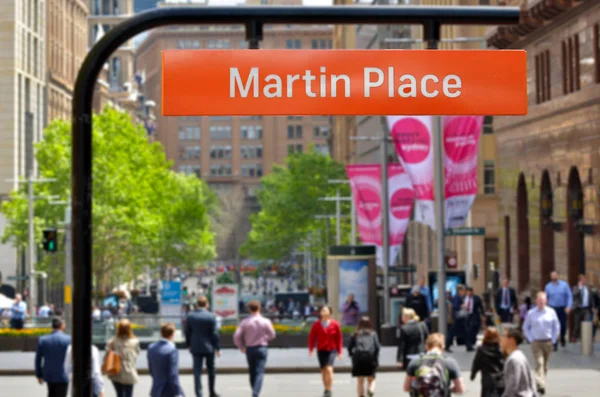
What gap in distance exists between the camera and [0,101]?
310 ft

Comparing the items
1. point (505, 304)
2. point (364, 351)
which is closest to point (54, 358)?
point (364, 351)

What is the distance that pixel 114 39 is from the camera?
8219mm

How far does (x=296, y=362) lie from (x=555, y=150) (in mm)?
15493

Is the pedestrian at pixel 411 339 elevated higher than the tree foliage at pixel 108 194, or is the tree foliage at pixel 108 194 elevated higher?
the tree foliage at pixel 108 194

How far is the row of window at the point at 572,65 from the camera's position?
40.1m

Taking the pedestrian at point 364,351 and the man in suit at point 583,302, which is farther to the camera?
the man in suit at point 583,302

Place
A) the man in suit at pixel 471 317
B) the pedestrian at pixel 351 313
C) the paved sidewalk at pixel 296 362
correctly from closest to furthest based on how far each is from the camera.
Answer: the paved sidewalk at pixel 296 362 → the man in suit at pixel 471 317 → the pedestrian at pixel 351 313

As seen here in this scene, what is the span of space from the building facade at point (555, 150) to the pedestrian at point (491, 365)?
22.9 metres

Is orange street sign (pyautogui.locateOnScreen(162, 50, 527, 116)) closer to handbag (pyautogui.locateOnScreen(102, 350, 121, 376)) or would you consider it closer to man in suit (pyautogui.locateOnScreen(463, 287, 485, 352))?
handbag (pyautogui.locateOnScreen(102, 350, 121, 376))

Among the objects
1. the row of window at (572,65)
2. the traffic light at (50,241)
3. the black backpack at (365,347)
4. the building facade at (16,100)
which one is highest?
the building facade at (16,100)

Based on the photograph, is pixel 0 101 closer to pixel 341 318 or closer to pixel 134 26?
pixel 341 318

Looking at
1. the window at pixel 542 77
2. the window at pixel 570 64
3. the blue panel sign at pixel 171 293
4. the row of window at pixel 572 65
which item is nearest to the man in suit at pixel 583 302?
the row of window at pixel 572 65

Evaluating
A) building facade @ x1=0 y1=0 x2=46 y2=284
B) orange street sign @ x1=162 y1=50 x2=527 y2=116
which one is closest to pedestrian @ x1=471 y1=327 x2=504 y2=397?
orange street sign @ x1=162 y1=50 x2=527 y2=116

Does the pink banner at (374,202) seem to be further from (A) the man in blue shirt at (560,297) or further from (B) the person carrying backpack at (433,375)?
(B) the person carrying backpack at (433,375)
